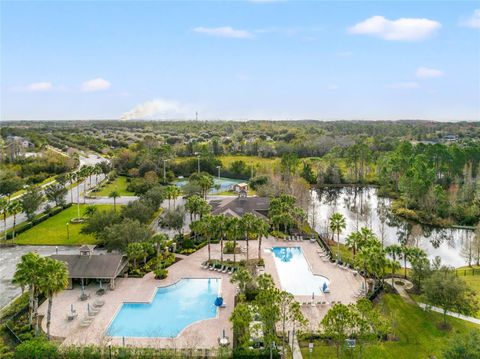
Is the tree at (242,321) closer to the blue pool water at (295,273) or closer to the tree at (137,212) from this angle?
the blue pool water at (295,273)

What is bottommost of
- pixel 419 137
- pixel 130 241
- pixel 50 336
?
pixel 50 336

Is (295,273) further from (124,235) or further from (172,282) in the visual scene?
(124,235)

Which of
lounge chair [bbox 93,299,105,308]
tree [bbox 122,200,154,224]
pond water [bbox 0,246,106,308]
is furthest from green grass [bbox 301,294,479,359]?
tree [bbox 122,200,154,224]

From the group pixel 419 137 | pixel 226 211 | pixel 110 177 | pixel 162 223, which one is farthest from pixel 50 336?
pixel 419 137

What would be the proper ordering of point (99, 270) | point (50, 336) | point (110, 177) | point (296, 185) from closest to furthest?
point (50, 336) < point (99, 270) < point (296, 185) < point (110, 177)

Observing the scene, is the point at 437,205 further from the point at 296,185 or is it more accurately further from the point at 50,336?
the point at 50,336

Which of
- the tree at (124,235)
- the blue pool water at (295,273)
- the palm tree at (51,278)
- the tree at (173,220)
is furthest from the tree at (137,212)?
the palm tree at (51,278)
